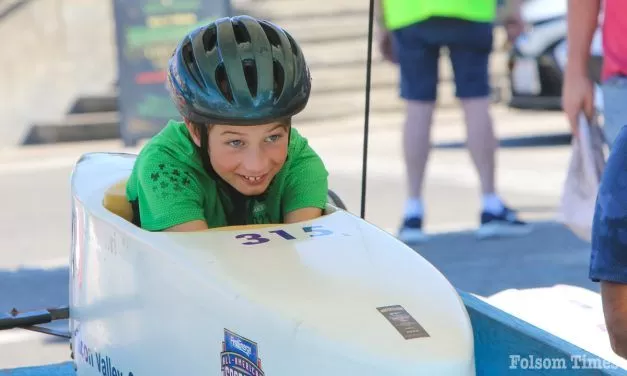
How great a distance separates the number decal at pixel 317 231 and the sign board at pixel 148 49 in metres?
8.31

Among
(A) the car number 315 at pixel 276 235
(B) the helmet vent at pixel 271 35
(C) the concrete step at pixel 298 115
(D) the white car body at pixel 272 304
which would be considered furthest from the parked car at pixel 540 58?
(A) the car number 315 at pixel 276 235

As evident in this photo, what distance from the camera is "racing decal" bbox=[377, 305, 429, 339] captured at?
8.13ft

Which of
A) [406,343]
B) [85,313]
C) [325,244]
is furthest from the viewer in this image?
[85,313]

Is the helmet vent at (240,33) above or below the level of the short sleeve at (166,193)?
→ above

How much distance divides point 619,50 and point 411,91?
2.69m

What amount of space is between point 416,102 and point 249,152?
11.5ft

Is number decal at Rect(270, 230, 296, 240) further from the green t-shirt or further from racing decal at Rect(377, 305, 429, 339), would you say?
racing decal at Rect(377, 305, 429, 339)

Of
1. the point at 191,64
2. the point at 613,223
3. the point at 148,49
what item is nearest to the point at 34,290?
the point at 191,64

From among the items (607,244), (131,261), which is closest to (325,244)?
(131,261)

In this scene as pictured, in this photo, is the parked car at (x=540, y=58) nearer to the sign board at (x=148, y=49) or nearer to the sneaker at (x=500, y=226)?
the sign board at (x=148, y=49)

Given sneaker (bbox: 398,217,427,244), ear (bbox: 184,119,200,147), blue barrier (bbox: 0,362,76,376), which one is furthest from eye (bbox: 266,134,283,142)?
sneaker (bbox: 398,217,427,244)

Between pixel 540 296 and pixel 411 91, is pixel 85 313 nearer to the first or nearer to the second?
pixel 540 296

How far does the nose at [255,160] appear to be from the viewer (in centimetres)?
329

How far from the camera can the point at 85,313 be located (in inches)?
143
